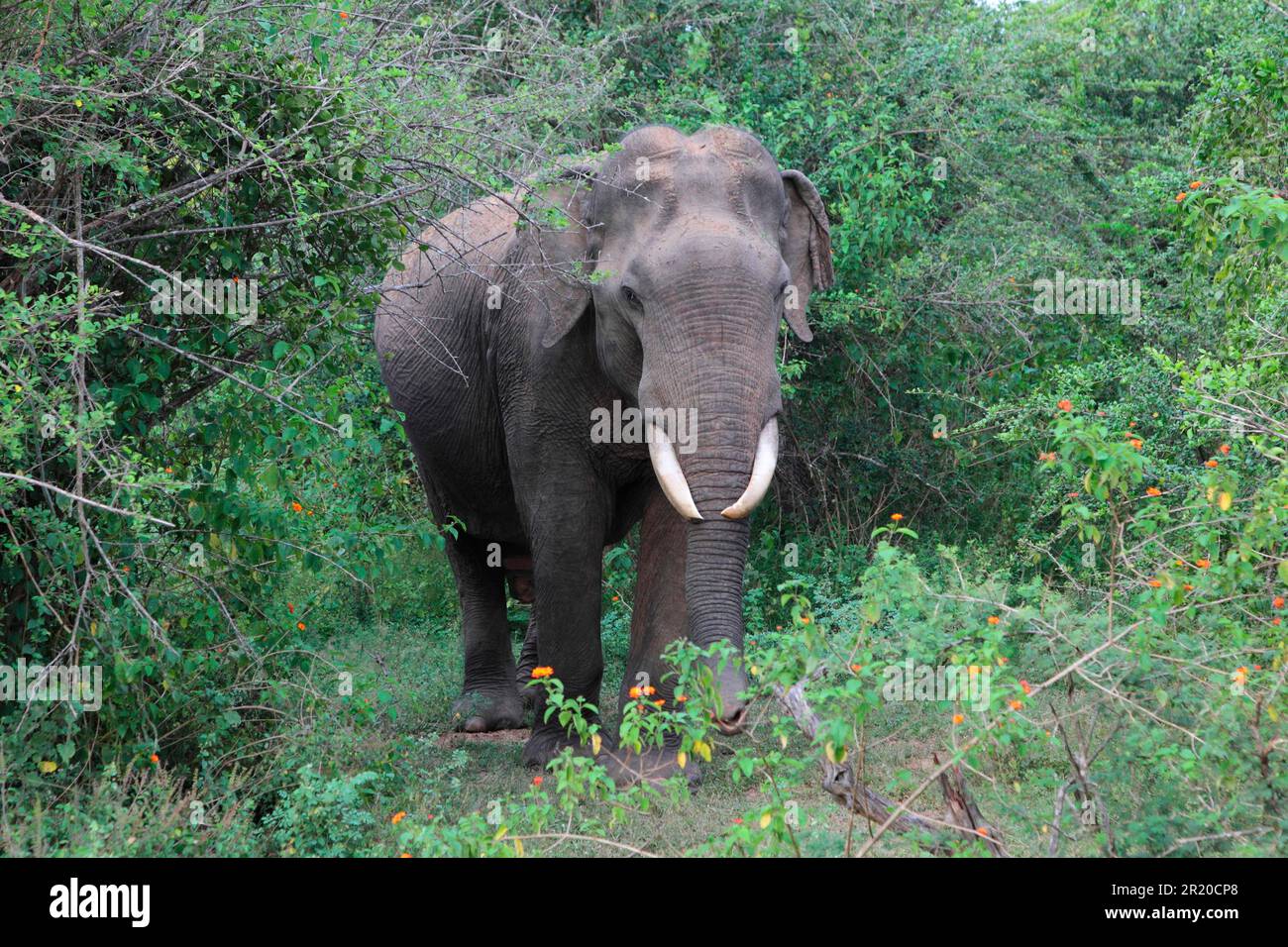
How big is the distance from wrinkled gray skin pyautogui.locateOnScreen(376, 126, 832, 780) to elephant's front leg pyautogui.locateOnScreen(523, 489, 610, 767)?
0.4 inches

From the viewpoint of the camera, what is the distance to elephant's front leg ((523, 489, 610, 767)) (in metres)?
7.87

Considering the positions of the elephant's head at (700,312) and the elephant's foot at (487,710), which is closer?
the elephant's head at (700,312)

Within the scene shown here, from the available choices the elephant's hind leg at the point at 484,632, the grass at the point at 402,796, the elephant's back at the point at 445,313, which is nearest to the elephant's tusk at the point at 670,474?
the grass at the point at 402,796

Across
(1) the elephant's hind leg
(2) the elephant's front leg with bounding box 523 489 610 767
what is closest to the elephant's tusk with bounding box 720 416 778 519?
(2) the elephant's front leg with bounding box 523 489 610 767

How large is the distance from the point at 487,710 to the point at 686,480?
10.5 ft

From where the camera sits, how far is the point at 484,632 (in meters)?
9.84

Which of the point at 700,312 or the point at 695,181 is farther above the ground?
the point at 695,181

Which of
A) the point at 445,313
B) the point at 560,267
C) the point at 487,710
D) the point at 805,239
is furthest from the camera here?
the point at 487,710

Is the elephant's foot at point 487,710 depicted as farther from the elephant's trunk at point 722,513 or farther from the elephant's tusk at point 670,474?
the elephant's tusk at point 670,474

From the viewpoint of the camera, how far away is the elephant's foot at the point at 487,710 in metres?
9.21

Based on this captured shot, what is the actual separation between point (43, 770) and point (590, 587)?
115 inches

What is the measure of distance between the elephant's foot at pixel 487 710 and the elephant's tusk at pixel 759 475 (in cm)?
313

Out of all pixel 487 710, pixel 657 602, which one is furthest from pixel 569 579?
pixel 487 710

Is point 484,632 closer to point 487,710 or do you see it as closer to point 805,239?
point 487,710
